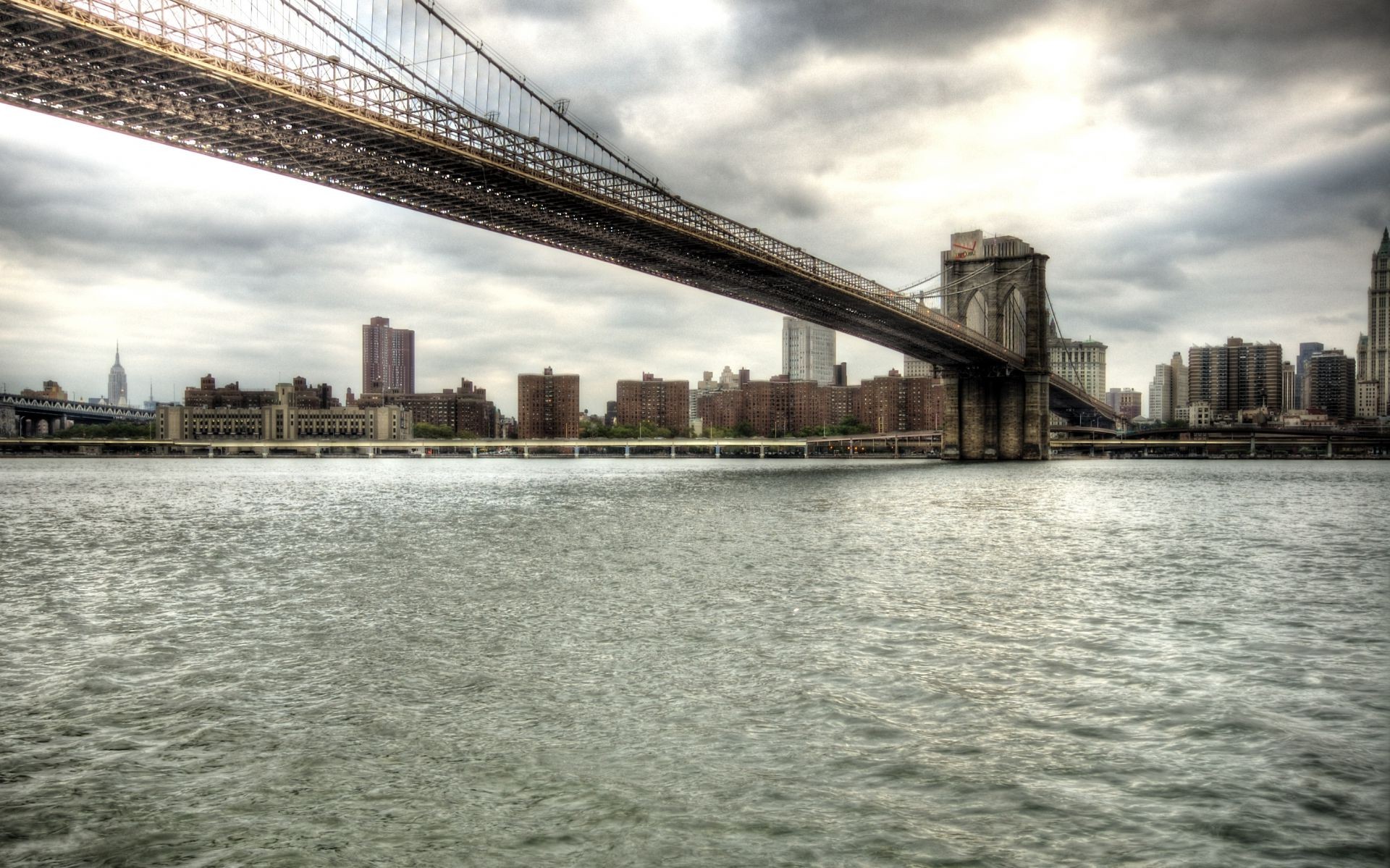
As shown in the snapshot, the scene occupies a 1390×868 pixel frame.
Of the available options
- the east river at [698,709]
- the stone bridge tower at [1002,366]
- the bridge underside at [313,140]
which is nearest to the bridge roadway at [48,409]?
the stone bridge tower at [1002,366]

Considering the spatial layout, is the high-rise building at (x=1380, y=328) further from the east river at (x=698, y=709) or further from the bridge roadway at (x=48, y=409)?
the bridge roadway at (x=48, y=409)

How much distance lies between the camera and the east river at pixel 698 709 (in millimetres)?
5770

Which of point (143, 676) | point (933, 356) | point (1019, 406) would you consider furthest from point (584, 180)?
point (1019, 406)

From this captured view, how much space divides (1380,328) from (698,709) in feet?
359

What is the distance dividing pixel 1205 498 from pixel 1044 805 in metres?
41.4

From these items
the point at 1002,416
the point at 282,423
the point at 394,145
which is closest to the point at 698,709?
the point at 394,145

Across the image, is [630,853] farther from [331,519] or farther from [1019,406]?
[1019,406]

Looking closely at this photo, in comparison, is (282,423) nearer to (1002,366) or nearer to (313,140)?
(1002,366)

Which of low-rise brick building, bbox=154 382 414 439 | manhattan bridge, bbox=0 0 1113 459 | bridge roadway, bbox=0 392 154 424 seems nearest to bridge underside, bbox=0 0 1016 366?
manhattan bridge, bbox=0 0 1113 459

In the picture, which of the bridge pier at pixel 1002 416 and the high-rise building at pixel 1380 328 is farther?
the bridge pier at pixel 1002 416

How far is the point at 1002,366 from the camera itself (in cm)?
9350

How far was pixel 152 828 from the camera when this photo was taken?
586cm

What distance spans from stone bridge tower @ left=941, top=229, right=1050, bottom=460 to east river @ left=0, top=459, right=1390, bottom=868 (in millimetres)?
76668

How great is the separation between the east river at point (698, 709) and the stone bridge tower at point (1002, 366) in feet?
252
